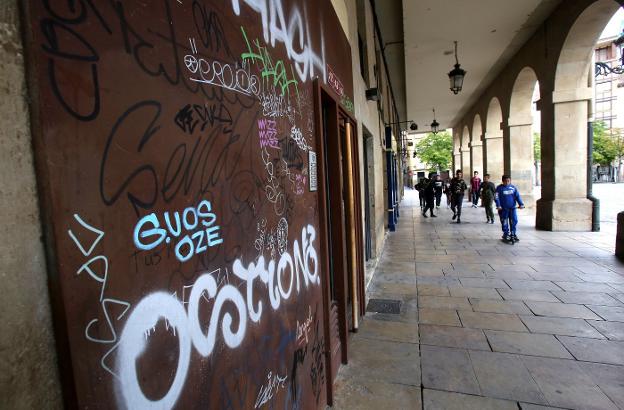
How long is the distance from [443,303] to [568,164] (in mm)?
7544

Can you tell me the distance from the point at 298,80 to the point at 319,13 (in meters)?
0.98

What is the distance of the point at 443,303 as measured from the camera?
192 inches

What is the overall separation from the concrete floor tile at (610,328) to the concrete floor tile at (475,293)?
1108 millimetres

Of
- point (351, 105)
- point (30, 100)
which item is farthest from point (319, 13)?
point (30, 100)

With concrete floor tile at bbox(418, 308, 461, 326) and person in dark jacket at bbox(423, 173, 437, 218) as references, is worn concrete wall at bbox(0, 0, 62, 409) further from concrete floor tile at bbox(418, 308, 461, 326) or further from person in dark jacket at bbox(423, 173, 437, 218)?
person in dark jacket at bbox(423, 173, 437, 218)

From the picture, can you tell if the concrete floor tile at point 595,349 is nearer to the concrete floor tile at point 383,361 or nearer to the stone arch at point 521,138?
the concrete floor tile at point 383,361

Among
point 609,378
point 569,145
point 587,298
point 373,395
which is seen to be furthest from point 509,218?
point 373,395

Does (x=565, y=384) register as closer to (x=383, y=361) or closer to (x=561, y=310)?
(x=383, y=361)

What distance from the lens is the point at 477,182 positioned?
663 inches

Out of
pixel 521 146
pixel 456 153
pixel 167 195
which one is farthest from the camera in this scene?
pixel 456 153

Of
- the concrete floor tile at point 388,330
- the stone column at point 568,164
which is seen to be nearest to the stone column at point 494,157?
the stone column at point 568,164

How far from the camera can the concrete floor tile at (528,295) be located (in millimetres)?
4859

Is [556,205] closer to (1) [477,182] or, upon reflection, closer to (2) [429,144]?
(1) [477,182]

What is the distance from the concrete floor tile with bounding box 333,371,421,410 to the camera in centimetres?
282
